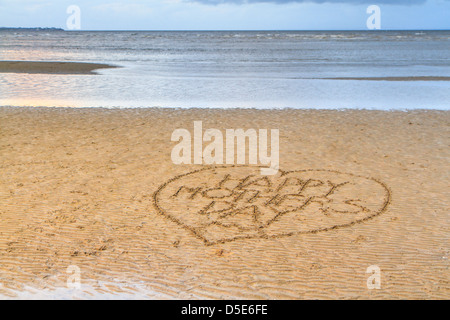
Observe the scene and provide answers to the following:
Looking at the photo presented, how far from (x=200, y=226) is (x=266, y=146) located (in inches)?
139

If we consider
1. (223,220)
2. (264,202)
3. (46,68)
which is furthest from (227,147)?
(46,68)

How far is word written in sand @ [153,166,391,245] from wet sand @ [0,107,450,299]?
0.02 meters

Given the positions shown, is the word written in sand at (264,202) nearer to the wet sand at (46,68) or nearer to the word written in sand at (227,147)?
the word written in sand at (227,147)

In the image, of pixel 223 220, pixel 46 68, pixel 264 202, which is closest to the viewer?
pixel 223 220

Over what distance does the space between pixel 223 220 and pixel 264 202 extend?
2.46 ft

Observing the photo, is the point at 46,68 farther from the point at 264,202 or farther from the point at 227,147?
the point at 264,202

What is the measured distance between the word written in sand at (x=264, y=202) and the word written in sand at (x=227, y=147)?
18.7 inches

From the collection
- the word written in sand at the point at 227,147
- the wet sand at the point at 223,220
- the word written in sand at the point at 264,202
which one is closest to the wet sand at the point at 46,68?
the wet sand at the point at 223,220

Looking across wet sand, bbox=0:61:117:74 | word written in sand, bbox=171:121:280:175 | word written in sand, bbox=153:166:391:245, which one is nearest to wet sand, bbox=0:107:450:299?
word written in sand, bbox=153:166:391:245

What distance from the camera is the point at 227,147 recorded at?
8.09 meters

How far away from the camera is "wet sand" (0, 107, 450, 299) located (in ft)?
12.6

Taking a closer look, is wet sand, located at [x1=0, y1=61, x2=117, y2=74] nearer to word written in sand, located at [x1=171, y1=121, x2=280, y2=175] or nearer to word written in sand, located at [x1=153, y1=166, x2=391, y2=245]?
word written in sand, located at [x1=171, y1=121, x2=280, y2=175]

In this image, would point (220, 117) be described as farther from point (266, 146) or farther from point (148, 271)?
point (148, 271)
